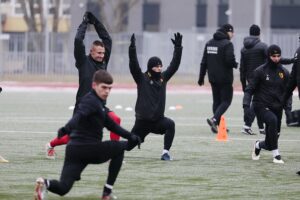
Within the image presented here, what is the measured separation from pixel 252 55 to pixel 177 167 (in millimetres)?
6073

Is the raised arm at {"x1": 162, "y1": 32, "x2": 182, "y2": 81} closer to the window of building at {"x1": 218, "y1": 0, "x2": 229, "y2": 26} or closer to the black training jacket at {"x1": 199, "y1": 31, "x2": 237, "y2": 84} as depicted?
the black training jacket at {"x1": 199, "y1": 31, "x2": 237, "y2": 84}

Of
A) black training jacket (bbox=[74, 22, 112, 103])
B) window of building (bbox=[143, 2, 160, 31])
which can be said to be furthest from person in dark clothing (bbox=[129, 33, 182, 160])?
window of building (bbox=[143, 2, 160, 31])

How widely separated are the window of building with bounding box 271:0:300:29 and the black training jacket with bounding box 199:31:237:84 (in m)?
50.5

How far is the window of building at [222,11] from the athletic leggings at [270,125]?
56059 mm

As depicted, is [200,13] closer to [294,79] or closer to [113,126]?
[294,79]

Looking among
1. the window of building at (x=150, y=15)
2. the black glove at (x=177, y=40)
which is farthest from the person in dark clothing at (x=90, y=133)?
the window of building at (x=150, y=15)

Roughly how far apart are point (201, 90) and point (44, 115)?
54.3ft

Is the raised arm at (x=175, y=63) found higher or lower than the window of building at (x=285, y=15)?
higher

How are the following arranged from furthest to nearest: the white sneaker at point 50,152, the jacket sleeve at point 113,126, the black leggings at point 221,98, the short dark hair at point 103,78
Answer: the black leggings at point 221,98, the white sneaker at point 50,152, the jacket sleeve at point 113,126, the short dark hair at point 103,78

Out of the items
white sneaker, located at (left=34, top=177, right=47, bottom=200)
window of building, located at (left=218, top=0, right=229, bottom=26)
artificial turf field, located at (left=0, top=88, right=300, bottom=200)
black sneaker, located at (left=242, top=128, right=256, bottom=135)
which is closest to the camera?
white sneaker, located at (left=34, top=177, right=47, bottom=200)

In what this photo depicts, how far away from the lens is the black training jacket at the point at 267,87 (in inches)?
613

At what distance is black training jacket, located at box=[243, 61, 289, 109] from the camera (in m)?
15.6

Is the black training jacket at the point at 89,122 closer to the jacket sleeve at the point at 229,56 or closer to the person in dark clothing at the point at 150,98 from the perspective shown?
the person in dark clothing at the point at 150,98

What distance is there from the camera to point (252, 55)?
67.7 feet
